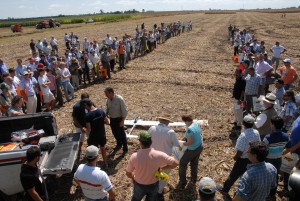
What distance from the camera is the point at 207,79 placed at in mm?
15727

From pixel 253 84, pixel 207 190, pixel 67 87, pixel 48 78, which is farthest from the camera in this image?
pixel 67 87

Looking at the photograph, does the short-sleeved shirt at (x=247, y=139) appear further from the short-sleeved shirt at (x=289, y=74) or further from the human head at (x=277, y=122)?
the short-sleeved shirt at (x=289, y=74)

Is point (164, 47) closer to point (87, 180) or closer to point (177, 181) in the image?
point (177, 181)

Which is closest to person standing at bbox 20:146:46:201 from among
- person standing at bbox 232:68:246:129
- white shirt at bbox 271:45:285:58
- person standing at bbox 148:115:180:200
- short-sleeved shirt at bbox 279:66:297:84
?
person standing at bbox 148:115:180:200

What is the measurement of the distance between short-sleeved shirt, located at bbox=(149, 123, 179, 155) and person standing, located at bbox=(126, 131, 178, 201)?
96cm

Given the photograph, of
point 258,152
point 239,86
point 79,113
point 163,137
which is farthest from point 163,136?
point 239,86

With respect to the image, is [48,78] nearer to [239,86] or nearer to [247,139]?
[239,86]

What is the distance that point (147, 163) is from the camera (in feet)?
15.3

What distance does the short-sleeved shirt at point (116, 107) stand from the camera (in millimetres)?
7562

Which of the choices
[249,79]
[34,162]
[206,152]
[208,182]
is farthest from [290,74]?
[34,162]

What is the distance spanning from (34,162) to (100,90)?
32.6ft

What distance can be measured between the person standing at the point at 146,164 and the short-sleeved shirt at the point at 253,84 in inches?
203

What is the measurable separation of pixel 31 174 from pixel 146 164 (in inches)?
75.7

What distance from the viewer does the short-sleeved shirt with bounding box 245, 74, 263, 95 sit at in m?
8.84
